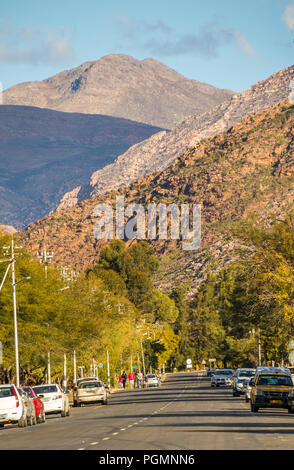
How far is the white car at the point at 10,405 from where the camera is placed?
1284 inches

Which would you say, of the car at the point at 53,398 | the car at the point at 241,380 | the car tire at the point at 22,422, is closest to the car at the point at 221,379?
the car at the point at 241,380

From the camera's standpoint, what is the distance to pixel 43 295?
194 feet

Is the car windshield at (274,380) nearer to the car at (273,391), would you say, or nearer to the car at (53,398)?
the car at (273,391)

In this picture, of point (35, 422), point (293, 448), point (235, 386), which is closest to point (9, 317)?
point (235, 386)

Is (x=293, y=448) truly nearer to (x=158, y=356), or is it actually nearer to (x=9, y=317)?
(x=9, y=317)

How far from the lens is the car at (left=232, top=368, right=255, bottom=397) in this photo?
176 feet

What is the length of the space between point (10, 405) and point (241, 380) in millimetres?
24364

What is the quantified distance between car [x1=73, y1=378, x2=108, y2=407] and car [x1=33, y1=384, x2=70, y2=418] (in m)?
9.14

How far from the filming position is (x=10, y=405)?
32.8 m

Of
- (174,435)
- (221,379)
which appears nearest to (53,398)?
(174,435)

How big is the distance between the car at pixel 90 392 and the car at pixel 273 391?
57.9ft

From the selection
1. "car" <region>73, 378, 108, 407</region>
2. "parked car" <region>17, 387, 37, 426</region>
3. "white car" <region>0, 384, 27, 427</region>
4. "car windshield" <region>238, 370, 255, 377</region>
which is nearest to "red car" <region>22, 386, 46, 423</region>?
"parked car" <region>17, 387, 37, 426</region>

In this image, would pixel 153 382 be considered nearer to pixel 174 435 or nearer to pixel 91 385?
pixel 91 385
